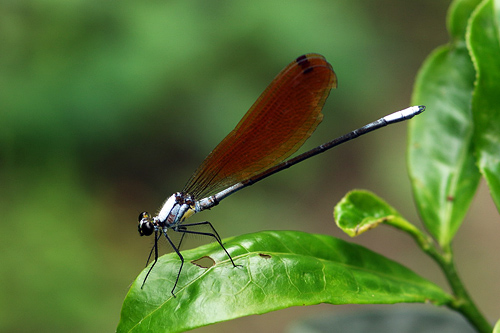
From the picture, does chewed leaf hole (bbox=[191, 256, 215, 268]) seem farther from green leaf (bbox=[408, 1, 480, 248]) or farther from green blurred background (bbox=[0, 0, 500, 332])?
green blurred background (bbox=[0, 0, 500, 332])

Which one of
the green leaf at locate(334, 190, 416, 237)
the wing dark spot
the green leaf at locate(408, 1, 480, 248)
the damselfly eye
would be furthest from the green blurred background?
the green leaf at locate(334, 190, 416, 237)

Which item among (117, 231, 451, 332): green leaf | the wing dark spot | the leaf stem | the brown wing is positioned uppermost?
the wing dark spot

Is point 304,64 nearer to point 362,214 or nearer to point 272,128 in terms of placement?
point 272,128

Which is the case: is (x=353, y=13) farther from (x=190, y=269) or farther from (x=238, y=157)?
(x=190, y=269)

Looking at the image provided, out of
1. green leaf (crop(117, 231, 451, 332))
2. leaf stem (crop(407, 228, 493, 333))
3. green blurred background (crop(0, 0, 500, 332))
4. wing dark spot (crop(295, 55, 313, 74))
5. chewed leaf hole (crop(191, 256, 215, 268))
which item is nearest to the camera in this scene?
green leaf (crop(117, 231, 451, 332))

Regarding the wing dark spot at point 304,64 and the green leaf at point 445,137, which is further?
the wing dark spot at point 304,64

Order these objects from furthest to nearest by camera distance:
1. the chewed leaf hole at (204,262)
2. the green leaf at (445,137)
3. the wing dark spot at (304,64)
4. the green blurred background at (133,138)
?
the green blurred background at (133,138), the wing dark spot at (304,64), the green leaf at (445,137), the chewed leaf hole at (204,262)

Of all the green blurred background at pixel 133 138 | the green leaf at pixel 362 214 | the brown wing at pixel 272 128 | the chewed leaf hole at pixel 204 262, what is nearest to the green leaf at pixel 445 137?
the green leaf at pixel 362 214

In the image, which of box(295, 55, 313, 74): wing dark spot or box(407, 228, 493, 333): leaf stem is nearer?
box(407, 228, 493, 333): leaf stem

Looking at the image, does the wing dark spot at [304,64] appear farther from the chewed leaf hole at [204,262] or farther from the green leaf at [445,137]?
the chewed leaf hole at [204,262]
